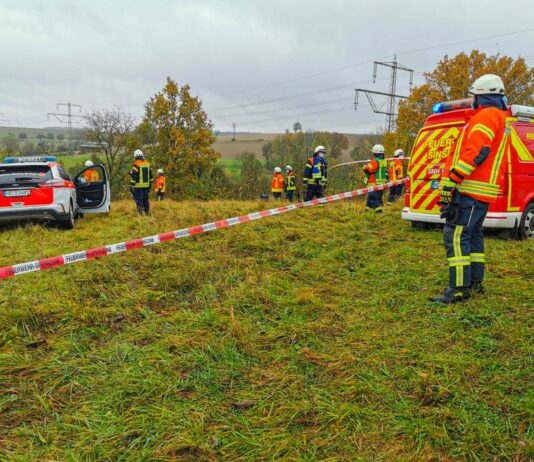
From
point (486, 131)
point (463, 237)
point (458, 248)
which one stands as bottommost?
point (458, 248)

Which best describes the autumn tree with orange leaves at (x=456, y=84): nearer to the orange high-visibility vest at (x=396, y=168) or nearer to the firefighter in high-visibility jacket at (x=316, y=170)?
the orange high-visibility vest at (x=396, y=168)

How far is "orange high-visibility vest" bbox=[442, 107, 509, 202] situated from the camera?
3604mm

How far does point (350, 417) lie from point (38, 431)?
1.73 m

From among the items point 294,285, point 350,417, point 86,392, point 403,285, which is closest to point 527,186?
point 403,285

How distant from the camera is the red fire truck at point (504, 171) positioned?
5.74 meters

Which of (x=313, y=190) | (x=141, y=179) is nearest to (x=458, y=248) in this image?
(x=313, y=190)

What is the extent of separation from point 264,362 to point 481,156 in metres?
2.57

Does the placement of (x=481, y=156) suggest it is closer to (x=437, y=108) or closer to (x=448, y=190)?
(x=448, y=190)

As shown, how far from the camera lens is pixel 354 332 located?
3.26 meters

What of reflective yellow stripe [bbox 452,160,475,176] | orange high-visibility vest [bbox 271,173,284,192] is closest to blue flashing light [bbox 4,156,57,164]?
reflective yellow stripe [bbox 452,160,475,176]

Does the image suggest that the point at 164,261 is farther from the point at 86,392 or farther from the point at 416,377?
the point at 416,377

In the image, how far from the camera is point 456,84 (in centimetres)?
2642

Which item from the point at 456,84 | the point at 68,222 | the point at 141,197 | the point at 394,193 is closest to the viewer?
the point at 68,222

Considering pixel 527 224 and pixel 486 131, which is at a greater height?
pixel 486 131
